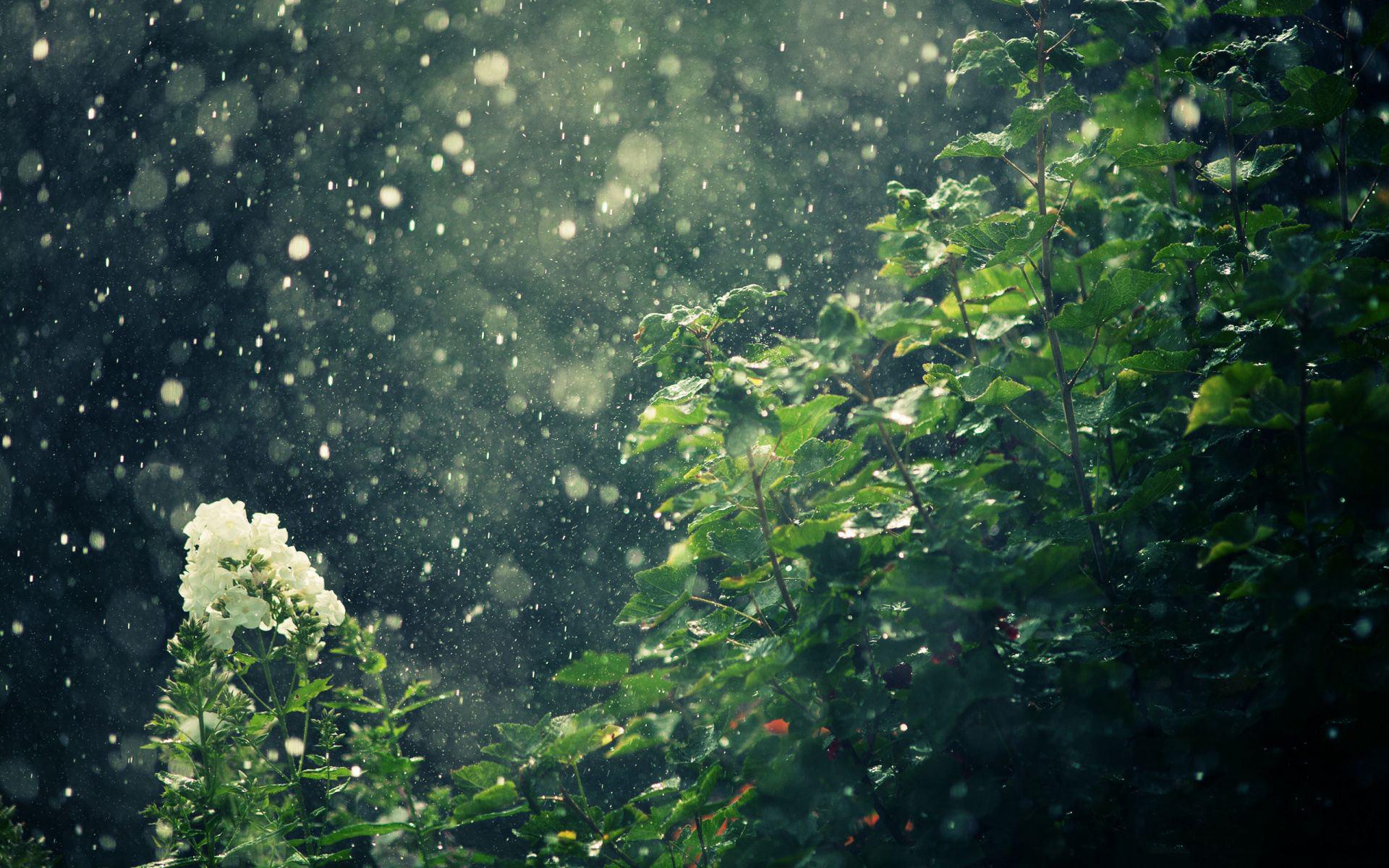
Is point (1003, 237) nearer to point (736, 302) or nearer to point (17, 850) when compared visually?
point (736, 302)

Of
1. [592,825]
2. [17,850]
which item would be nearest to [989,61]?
[592,825]

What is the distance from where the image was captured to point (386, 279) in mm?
3121

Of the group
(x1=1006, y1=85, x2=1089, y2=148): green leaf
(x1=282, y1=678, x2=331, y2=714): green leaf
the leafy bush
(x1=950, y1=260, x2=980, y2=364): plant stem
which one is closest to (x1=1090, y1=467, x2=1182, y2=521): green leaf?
the leafy bush

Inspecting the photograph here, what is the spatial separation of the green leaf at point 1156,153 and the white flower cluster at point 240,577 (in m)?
1.22

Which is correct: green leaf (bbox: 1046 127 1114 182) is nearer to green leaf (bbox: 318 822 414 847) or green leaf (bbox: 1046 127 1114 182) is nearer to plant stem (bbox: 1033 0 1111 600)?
plant stem (bbox: 1033 0 1111 600)

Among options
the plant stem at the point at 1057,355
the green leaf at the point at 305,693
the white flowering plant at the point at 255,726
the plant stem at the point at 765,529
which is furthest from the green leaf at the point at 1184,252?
the green leaf at the point at 305,693

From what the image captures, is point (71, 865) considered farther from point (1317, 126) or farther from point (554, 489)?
point (1317, 126)

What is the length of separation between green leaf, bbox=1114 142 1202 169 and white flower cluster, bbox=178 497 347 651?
1215mm

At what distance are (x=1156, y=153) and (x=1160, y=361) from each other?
24cm

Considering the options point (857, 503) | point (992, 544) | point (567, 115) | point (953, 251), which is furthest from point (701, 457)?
point (567, 115)

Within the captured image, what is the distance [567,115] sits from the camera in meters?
3.10

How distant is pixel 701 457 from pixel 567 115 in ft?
8.41

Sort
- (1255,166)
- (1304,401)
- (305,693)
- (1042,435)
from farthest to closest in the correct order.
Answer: (305,693), (1255,166), (1042,435), (1304,401)

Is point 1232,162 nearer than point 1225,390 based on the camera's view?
No
